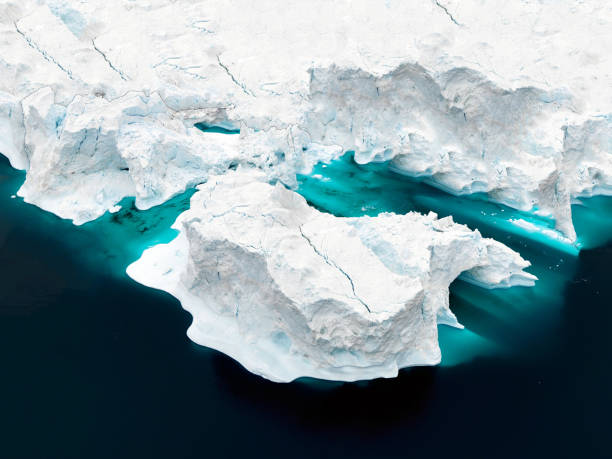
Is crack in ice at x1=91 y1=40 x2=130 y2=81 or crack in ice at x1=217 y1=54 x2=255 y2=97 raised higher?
crack in ice at x1=217 y1=54 x2=255 y2=97

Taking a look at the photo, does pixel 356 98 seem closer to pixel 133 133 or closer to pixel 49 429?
pixel 133 133

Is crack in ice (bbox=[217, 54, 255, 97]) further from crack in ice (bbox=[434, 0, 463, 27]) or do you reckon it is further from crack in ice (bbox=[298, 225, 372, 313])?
crack in ice (bbox=[298, 225, 372, 313])

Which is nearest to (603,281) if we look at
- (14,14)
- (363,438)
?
(363,438)

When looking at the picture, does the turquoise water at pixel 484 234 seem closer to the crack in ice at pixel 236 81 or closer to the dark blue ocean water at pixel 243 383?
the dark blue ocean water at pixel 243 383

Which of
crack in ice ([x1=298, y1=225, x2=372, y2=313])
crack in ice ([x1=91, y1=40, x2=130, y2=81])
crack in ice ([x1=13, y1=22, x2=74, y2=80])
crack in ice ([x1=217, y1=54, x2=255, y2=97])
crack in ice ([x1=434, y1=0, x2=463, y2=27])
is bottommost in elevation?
crack in ice ([x1=13, y1=22, x2=74, y2=80])

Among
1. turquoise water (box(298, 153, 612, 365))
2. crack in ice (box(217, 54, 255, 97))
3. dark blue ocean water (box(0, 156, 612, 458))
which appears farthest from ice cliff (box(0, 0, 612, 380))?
dark blue ocean water (box(0, 156, 612, 458))

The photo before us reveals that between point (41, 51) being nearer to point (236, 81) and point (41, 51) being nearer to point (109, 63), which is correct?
point (109, 63)
